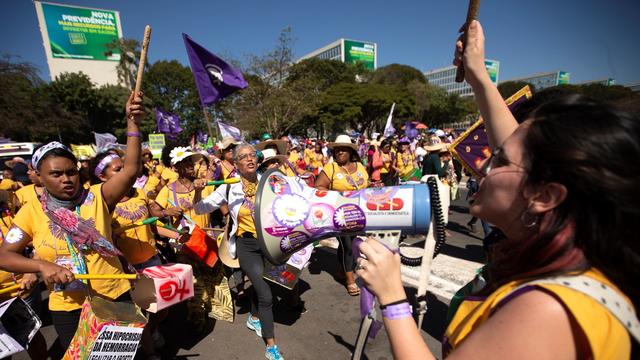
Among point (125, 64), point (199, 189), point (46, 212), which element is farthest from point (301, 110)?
point (125, 64)

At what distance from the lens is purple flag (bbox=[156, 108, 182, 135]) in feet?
35.1

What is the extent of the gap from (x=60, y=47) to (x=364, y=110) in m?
45.2

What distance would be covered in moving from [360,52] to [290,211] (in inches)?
3498

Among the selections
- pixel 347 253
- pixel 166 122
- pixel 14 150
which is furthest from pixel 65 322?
pixel 14 150

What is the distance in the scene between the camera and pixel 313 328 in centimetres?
328

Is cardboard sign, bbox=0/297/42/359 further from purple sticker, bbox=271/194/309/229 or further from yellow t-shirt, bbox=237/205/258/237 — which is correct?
purple sticker, bbox=271/194/309/229

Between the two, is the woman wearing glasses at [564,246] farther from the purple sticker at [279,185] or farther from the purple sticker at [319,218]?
the purple sticker at [279,185]

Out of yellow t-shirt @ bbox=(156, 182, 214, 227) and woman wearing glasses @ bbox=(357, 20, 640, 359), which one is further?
yellow t-shirt @ bbox=(156, 182, 214, 227)

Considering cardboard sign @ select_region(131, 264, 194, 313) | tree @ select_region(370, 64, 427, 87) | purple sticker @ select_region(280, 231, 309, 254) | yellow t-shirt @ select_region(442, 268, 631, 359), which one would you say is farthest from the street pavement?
tree @ select_region(370, 64, 427, 87)

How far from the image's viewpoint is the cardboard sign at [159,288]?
6.93 feet

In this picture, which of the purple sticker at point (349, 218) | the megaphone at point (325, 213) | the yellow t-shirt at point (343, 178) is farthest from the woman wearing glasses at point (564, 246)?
the yellow t-shirt at point (343, 178)

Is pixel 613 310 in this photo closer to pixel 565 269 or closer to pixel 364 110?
pixel 565 269

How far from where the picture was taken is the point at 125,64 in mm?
44219

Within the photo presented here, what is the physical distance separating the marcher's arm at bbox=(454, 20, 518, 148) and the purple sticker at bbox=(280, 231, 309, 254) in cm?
109
